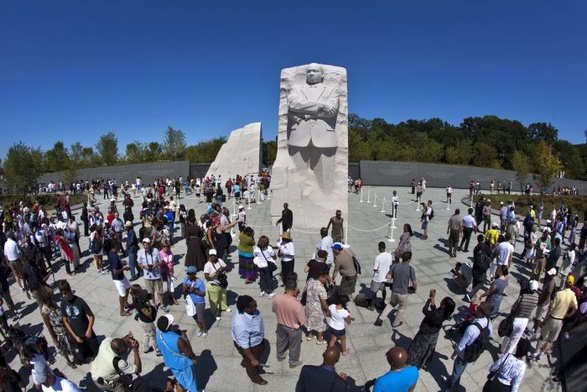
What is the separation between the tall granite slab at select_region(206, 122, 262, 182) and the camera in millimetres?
28703

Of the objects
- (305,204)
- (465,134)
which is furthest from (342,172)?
(465,134)

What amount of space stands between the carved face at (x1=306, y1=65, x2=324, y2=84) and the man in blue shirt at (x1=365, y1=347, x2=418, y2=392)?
1066cm

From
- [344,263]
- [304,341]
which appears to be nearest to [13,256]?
[304,341]

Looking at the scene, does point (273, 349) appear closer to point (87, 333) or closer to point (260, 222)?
point (87, 333)

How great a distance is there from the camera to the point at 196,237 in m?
7.87

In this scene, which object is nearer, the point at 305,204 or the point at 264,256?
the point at 264,256

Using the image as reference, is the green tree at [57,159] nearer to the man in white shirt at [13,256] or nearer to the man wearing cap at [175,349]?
the man in white shirt at [13,256]

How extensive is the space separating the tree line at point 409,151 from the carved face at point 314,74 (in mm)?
21516

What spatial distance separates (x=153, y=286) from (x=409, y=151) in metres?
40.0

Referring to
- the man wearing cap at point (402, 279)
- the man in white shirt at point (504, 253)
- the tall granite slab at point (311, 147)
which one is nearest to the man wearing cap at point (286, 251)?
the man wearing cap at point (402, 279)

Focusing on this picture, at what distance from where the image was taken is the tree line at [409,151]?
28.7 m

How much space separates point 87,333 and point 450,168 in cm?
3387

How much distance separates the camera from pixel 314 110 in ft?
38.2

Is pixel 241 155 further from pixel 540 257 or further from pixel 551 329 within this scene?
pixel 551 329
